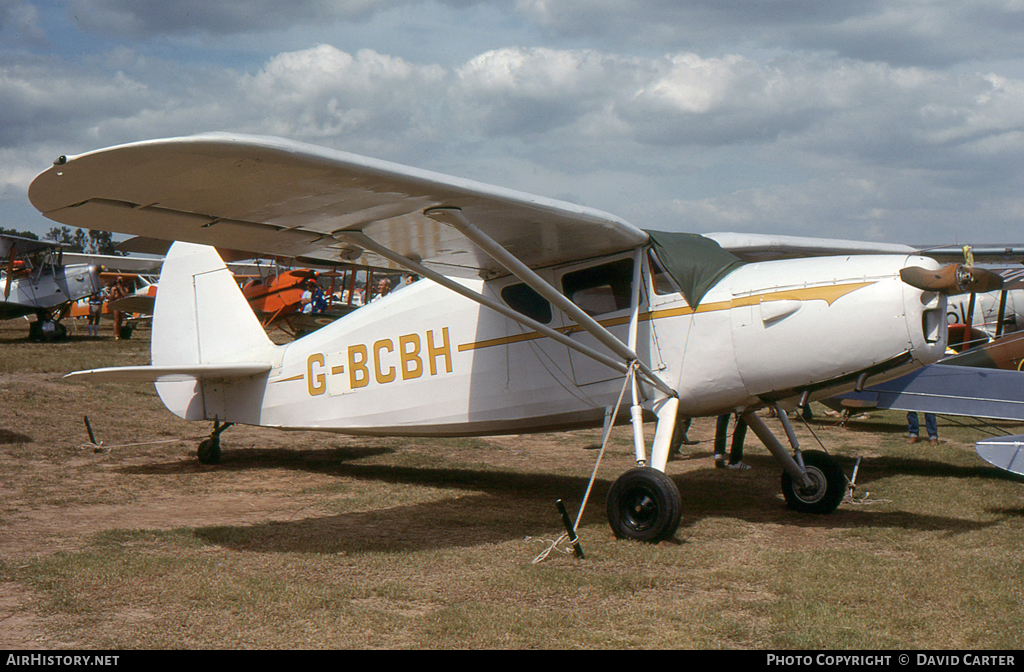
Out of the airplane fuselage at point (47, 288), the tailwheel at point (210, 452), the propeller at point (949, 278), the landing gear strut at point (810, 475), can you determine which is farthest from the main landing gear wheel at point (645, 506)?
the airplane fuselage at point (47, 288)

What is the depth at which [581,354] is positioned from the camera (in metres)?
6.81

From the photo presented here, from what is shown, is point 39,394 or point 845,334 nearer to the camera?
point 845,334

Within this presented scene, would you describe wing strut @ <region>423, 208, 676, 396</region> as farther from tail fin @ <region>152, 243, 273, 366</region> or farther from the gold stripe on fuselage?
tail fin @ <region>152, 243, 273, 366</region>

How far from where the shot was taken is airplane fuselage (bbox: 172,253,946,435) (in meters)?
5.69

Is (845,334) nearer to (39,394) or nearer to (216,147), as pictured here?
(216,147)

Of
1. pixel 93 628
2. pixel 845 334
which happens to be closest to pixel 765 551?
pixel 845 334

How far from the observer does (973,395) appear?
360 inches

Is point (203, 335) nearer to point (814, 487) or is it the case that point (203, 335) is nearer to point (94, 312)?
point (814, 487)

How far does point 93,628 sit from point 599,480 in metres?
5.66

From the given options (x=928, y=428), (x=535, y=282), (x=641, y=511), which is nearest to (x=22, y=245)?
(x=535, y=282)

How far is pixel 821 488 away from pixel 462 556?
11.1ft

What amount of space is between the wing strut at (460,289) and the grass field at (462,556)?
1364 millimetres

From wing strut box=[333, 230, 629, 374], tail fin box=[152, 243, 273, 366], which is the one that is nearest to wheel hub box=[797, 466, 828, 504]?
wing strut box=[333, 230, 629, 374]

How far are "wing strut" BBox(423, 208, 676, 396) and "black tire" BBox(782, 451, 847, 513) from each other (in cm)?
169
